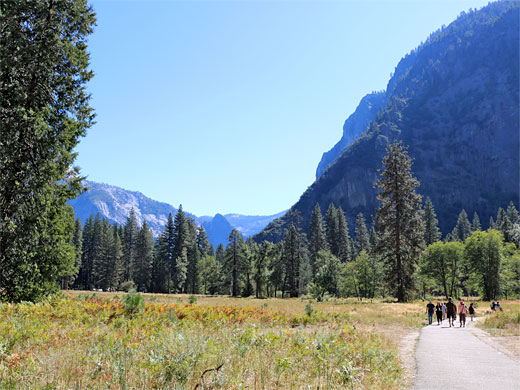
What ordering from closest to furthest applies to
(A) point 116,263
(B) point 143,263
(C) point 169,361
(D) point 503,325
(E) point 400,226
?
(C) point 169,361, (D) point 503,325, (E) point 400,226, (A) point 116,263, (B) point 143,263

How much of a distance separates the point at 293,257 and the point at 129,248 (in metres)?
42.4

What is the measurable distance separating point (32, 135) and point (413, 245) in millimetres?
34195

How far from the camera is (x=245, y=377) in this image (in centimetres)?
583

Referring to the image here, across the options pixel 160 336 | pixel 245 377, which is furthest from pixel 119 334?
pixel 245 377

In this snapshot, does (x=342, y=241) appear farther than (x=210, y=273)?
Yes

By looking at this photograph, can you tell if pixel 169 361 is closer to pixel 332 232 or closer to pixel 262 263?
pixel 262 263

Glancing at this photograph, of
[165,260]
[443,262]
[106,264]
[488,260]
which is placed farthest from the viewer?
[106,264]

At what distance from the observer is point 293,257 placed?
6412 centimetres

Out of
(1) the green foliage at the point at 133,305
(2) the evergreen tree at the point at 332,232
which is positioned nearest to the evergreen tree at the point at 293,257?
(2) the evergreen tree at the point at 332,232

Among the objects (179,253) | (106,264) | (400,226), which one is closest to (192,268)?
(179,253)

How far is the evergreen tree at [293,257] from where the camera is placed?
63844 millimetres

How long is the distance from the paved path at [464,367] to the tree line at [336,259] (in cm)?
2340

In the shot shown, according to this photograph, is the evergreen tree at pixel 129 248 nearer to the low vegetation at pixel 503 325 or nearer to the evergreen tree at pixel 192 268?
the evergreen tree at pixel 192 268

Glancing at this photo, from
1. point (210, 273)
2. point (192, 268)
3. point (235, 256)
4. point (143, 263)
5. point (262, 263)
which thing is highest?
point (235, 256)
